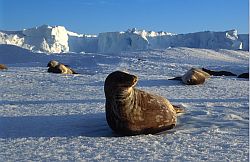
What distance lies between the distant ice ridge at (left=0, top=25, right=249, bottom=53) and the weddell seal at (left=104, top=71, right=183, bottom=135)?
49.4 metres

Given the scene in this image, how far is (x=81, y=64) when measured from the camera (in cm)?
1992

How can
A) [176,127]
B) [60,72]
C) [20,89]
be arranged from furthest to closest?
[60,72] → [20,89] → [176,127]

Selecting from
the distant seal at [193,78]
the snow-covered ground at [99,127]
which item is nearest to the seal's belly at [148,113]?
the snow-covered ground at [99,127]

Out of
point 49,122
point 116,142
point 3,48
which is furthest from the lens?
point 3,48

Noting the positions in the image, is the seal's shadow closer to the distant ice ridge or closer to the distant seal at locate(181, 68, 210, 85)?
the distant seal at locate(181, 68, 210, 85)

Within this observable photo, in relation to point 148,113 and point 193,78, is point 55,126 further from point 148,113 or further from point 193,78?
point 193,78

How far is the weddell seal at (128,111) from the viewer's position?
5.06m

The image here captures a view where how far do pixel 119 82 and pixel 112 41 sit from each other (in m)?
58.7

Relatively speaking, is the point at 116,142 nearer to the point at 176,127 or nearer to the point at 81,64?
the point at 176,127

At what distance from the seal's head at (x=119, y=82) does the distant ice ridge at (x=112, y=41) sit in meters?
49.5

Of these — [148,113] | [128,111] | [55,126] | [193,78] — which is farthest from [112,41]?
[128,111]

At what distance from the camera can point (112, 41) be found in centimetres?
6338

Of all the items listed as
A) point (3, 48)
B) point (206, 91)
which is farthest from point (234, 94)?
point (3, 48)

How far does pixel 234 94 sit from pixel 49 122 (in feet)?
15.6
